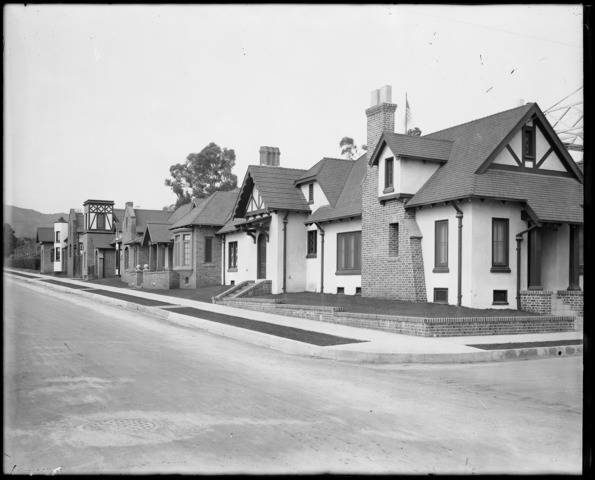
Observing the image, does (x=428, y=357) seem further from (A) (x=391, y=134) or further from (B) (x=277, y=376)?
(A) (x=391, y=134)

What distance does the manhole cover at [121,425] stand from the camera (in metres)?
7.18

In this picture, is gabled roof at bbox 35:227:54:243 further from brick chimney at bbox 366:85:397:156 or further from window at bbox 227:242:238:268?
brick chimney at bbox 366:85:397:156

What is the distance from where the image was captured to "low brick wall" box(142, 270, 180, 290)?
1640 inches

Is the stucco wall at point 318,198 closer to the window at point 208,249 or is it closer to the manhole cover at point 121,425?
the window at point 208,249

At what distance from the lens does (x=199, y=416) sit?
7875 millimetres

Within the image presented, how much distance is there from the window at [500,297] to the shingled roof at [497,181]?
2765 millimetres

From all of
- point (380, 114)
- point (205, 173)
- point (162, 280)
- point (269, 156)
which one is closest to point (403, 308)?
point (380, 114)

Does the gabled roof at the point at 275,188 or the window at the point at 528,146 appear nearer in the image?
the window at the point at 528,146

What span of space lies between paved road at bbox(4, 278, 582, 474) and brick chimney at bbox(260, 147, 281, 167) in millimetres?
24521

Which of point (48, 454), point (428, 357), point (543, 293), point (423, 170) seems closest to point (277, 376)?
point (428, 357)

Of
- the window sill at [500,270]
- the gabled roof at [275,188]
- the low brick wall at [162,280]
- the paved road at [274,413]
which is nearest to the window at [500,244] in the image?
the window sill at [500,270]

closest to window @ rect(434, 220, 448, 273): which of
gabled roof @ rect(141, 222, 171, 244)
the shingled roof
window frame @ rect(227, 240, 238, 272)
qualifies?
the shingled roof

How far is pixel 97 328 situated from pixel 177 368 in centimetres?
776

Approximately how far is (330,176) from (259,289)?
6656 millimetres
